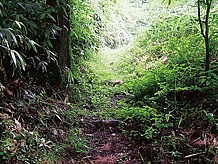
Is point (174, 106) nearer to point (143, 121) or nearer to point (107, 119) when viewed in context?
point (143, 121)

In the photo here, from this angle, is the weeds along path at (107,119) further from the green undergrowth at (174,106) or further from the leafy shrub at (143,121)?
the leafy shrub at (143,121)

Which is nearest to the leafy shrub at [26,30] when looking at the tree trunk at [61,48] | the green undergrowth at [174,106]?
the tree trunk at [61,48]

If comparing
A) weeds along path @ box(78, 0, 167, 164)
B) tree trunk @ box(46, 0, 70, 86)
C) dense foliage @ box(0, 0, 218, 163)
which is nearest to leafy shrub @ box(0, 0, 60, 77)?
dense foliage @ box(0, 0, 218, 163)

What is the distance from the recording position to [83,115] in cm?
348

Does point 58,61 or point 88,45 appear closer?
point 58,61

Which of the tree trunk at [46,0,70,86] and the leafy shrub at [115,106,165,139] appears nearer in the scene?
the leafy shrub at [115,106,165,139]

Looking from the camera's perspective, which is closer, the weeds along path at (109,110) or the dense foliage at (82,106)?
the dense foliage at (82,106)

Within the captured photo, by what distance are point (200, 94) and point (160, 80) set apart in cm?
70

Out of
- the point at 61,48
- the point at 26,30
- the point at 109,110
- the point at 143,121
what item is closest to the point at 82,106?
the point at 109,110

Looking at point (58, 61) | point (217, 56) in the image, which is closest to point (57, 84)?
point (58, 61)

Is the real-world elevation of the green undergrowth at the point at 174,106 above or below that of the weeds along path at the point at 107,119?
above

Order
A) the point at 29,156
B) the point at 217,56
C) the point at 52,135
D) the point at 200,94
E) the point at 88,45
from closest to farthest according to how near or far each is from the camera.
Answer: the point at 29,156
the point at 52,135
the point at 200,94
the point at 217,56
the point at 88,45

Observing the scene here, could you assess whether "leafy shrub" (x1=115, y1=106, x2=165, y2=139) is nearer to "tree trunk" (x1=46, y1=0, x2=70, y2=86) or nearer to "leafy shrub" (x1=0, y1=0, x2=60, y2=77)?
"tree trunk" (x1=46, y1=0, x2=70, y2=86)

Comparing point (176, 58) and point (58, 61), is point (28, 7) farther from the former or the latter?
point (176, 58)
